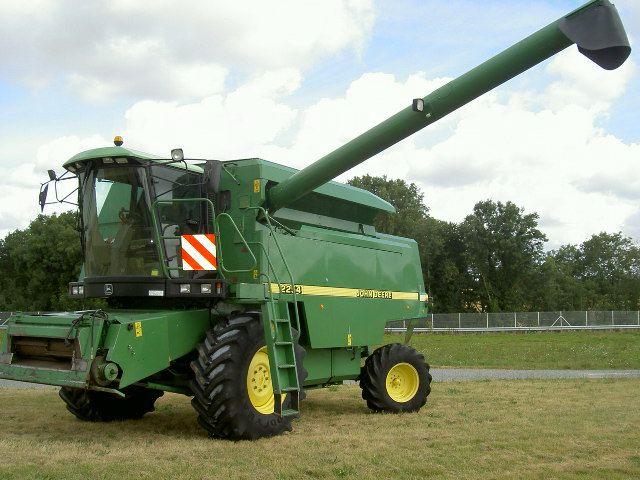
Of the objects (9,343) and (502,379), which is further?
(502,379)

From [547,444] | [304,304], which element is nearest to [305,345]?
[304,304]

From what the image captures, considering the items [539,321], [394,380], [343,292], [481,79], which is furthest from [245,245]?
[539,321]

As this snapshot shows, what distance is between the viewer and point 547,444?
24.3 feet

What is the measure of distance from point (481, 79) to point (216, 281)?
3.72m

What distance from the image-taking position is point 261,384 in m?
8.18

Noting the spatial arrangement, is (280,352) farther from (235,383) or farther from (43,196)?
(43,196)

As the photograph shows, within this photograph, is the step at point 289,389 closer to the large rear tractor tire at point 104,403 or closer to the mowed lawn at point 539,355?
the large rear tractor tire at point 104,403

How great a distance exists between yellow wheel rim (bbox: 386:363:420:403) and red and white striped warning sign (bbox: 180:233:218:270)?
3.74 m

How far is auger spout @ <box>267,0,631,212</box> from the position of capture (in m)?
6.94

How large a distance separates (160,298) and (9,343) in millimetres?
1777

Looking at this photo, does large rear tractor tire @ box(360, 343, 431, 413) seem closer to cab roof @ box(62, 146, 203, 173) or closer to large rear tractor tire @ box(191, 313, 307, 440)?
large rear tractor tire @ box(191, 313, 307, 440)

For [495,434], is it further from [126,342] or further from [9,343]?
[9,343]

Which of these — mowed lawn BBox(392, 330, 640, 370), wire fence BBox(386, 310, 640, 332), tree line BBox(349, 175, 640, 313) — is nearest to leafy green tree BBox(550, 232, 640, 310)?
tree line BBox(349, 175, 640, 313)

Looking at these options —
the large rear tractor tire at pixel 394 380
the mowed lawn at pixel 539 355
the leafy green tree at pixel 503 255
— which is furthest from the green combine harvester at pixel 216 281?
the leafy green tree at pixel 503 255
